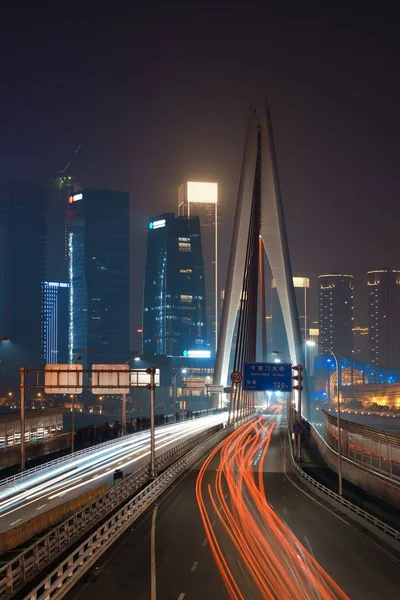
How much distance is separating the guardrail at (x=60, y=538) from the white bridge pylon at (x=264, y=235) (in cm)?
6252

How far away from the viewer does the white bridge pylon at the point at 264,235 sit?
9956cm

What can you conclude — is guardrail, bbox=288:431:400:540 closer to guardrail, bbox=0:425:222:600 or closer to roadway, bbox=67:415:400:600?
roadway, bbox=67:415:400:600

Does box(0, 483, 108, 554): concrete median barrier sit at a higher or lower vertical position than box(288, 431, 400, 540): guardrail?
higher

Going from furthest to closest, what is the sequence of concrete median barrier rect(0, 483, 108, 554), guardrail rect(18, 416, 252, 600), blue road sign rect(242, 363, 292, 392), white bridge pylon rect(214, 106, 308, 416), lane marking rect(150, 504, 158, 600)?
1. white bridge pylon rect(214, 106, 308, 416)
2. blue road sign rect(242, 363, 292, 392)
3. concrete median barrier rect(0, 483, 108, 554)
4. lane marking rect(150, 504, 158, 600)
5. guardrail rect(18, 416, 252, 600)

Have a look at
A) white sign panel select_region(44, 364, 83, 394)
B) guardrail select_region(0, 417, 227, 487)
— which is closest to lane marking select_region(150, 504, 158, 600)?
guardrail select_region(0, 417, 227, 487)

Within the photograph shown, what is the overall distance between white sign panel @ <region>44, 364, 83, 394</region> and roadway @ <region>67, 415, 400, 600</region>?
12753 millimetres

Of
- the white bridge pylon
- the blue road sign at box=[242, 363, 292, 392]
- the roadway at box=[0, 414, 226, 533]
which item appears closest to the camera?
the roadway at box=[0, 414, 226, 533]

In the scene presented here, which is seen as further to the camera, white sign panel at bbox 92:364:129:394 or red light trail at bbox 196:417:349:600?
white sign panel at bbox 92:364:129:394

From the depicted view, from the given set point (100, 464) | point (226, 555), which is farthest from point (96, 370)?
point (226, 555)

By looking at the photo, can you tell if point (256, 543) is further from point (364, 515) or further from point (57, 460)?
point (57, 460)

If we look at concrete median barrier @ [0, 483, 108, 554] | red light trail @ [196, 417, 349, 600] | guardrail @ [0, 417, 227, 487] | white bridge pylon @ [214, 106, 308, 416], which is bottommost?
guardrail @ [0, 417, 227, 487]

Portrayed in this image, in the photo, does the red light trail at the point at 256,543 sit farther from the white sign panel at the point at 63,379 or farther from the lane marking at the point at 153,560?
the white sign panel at the point at 63,379

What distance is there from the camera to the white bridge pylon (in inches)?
3920

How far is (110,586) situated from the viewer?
20.4 m
